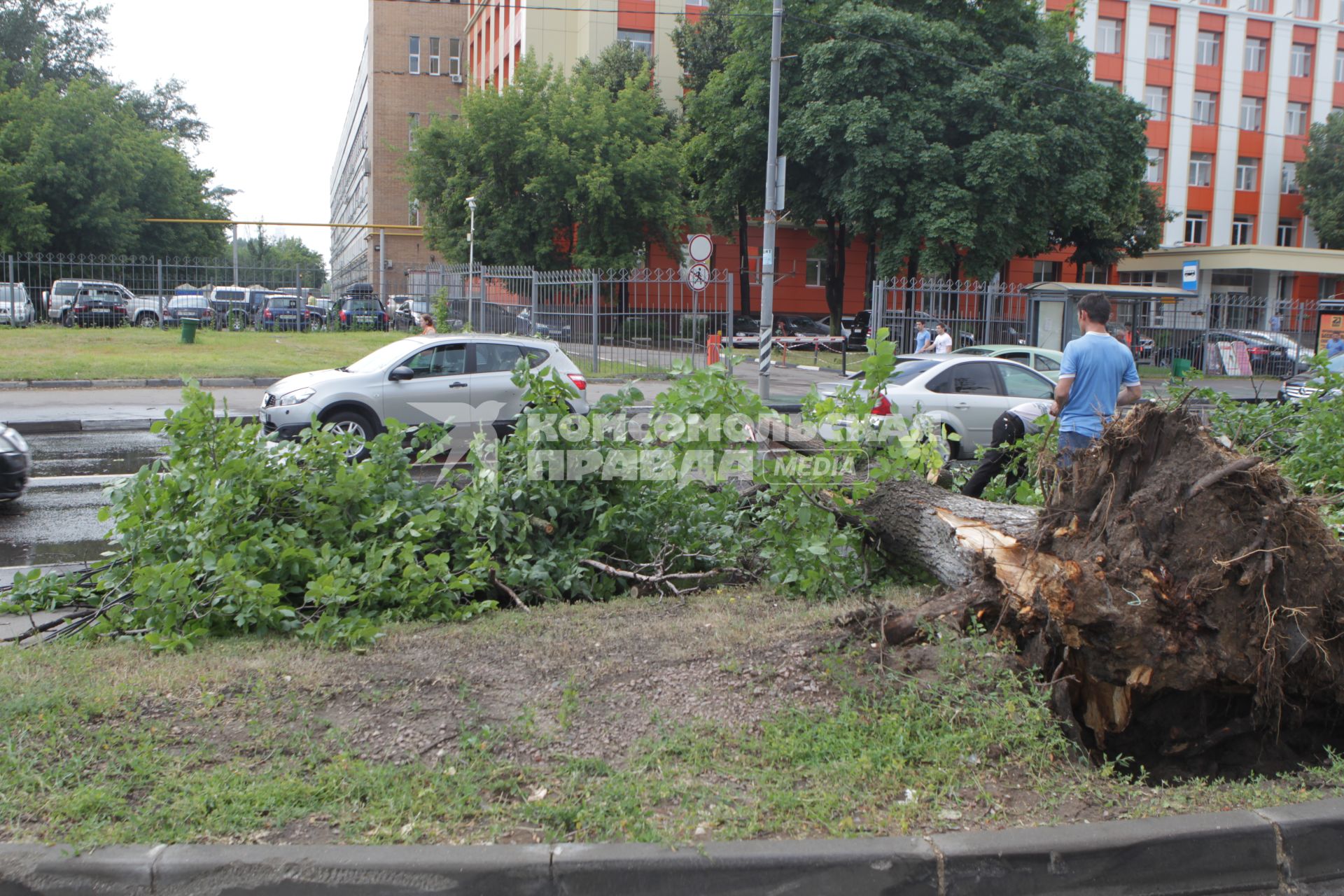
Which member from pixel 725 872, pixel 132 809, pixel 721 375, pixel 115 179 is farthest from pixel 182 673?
pixel 115 179

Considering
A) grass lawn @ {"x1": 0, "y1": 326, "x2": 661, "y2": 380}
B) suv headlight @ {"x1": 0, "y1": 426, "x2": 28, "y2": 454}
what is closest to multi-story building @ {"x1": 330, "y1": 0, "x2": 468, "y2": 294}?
grass lawn @ {"x1": 0, "y1": 326, "x2": 661, "y2": 380}

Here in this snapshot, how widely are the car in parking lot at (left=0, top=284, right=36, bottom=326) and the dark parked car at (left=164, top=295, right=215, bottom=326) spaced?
3.81m

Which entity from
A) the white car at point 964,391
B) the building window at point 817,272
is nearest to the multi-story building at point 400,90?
the building window at point 817,272

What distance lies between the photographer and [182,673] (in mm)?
4422

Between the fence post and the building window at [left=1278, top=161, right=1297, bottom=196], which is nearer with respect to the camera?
the fence post

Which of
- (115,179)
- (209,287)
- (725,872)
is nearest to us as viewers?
(725,872)

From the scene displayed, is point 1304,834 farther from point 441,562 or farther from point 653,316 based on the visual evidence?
point 653,316

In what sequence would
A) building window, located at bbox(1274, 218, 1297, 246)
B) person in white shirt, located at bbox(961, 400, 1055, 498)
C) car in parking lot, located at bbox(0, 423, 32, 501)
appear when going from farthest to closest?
1. building window, located at bbox(1274, 218, 1297, 246)
2. car in parking lot, located at bbox(0, 423, 32, 501)
3. person in white shirt, located at bbox(961, 400, 1055, 498)

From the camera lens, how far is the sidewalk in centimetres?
1473

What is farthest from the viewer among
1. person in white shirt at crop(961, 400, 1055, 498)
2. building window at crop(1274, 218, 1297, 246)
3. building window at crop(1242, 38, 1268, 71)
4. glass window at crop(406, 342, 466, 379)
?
building window at crop(1274, 218, 1297, 246)

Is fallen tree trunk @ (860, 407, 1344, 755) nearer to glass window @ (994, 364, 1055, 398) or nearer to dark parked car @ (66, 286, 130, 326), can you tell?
glass window @ (994, 364, 1055, 398)

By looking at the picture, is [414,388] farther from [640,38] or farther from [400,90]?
[400,90]

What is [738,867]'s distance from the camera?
3.10 meters

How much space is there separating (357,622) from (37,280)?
31914 mm
